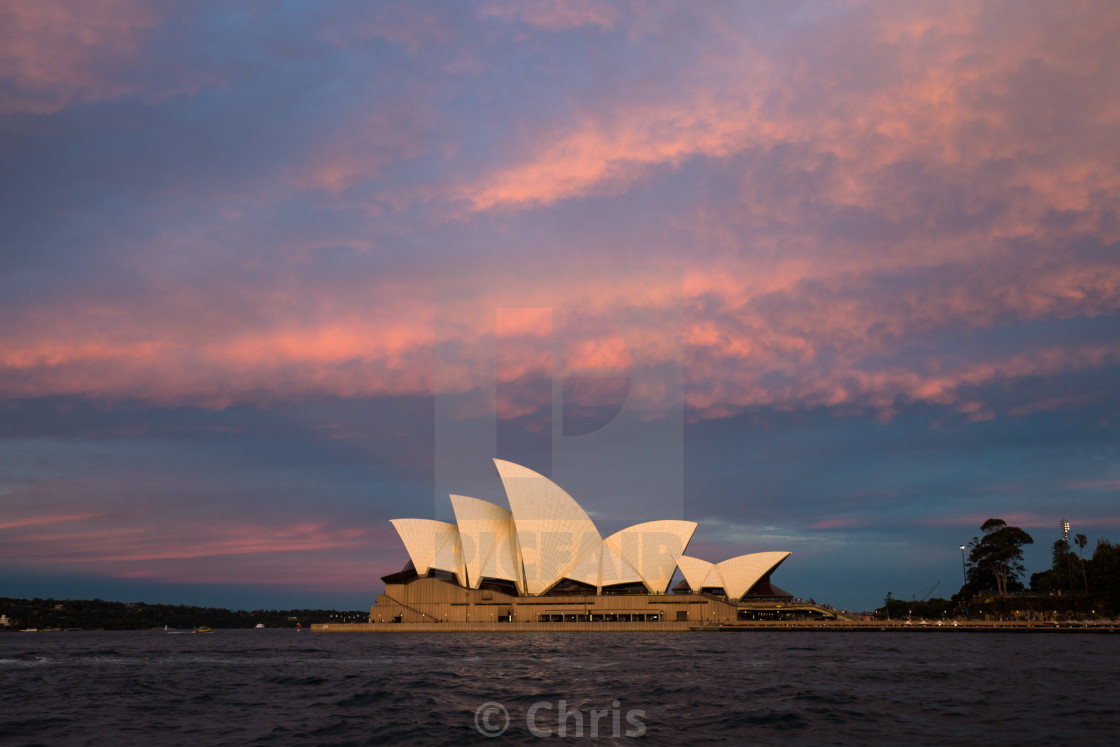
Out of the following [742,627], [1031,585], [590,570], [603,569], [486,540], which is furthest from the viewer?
[1031,585]

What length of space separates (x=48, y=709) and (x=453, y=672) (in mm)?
17216

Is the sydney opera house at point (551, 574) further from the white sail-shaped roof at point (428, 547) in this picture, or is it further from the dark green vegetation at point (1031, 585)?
the dark green vegetation at point (1031, 585)

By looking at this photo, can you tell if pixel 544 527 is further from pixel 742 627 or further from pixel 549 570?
pixel 742 627

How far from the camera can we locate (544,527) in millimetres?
89062

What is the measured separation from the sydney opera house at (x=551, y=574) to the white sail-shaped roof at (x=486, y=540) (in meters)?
0.12

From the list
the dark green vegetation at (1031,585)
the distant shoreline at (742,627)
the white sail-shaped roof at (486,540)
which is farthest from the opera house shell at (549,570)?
the dark green vegetation at (1031,585)

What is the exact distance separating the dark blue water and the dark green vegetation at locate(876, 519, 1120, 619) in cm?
5465

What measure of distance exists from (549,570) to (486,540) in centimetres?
819

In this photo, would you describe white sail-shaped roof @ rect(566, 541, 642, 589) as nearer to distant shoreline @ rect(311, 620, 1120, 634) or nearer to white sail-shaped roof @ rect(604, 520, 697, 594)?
white sail-shaped roof @ rect(604, 520, 697, 594)

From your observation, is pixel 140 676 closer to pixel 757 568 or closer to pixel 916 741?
pixel 916 741

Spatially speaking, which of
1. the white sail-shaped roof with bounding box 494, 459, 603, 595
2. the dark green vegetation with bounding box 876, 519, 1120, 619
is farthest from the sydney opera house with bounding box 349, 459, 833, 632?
the dark green vegetation with bounding box 876, 519, 1120, 619

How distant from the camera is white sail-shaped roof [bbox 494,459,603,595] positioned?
87125 mm

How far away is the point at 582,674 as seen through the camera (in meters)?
36.3

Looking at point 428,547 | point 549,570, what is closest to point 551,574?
point 549,570
